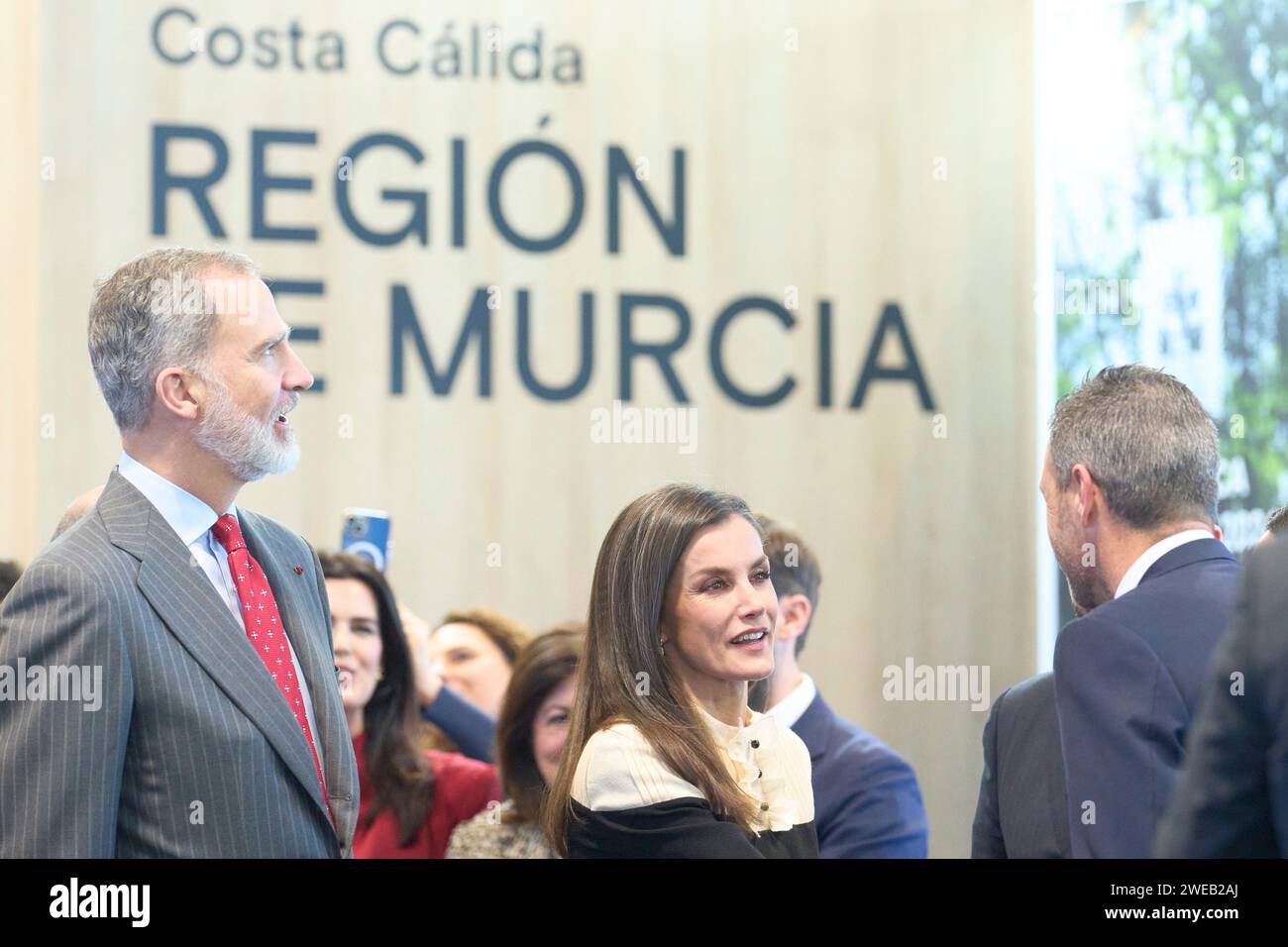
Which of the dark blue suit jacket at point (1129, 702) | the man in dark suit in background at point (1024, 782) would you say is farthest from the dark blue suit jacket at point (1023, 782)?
the dark blue suit jacket at point (1129, 702)

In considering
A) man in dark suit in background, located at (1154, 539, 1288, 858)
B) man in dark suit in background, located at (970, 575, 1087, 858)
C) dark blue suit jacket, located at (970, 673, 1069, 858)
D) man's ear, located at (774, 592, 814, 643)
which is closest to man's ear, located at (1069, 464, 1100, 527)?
man in dark suit in background, located at (970, 575, 1087, 858)

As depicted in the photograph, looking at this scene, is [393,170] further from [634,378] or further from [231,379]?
[231,379]

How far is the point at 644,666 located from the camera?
6.35 ft

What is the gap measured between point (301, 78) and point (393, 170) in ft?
1.51

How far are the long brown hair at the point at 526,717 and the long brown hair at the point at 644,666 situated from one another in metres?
1.09

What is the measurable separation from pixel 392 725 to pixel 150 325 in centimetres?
161

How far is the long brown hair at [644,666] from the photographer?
186 cm

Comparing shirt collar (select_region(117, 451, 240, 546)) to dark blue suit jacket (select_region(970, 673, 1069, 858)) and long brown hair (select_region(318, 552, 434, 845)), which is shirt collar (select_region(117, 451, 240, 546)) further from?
long brown hair (select_region(318, 552, 434, 845))

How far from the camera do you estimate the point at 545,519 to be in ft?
18.2

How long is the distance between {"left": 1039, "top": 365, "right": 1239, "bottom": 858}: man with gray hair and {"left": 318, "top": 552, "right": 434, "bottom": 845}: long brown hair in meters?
1.65

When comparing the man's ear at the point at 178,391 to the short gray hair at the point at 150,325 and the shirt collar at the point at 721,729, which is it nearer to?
the short gray hair at the point at 150,325

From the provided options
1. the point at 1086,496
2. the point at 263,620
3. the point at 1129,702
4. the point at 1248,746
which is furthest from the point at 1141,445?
the point at 263,620
